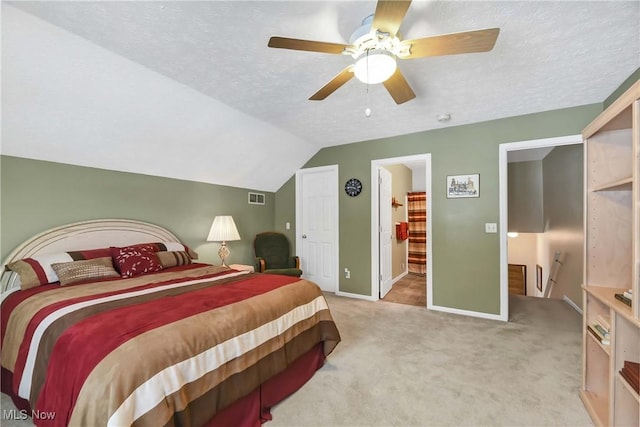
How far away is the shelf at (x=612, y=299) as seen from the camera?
132 cm

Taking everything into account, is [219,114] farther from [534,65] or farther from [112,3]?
[534,65]

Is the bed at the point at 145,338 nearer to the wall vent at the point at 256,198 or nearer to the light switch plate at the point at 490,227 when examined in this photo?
the wall vent at the point at 256,198

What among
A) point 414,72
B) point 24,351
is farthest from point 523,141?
point 24,351

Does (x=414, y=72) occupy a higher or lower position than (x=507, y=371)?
higher

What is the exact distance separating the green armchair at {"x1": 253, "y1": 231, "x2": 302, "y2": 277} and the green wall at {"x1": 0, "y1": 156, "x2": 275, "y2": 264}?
269mm

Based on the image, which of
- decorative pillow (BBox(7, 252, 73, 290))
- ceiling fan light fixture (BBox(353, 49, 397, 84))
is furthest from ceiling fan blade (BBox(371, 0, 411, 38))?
decorative pillow (BBox(7, 252, 73, 290))

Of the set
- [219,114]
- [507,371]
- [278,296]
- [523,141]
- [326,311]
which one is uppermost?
[219,114]

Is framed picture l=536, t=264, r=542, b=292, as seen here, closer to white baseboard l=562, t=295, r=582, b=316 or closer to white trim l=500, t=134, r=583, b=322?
white baseboard l=562, t=295, r=582, b=316

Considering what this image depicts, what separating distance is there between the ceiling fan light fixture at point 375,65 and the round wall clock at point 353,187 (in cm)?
260

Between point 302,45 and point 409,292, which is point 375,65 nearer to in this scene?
point 302,45

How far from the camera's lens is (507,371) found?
2205 millimetres

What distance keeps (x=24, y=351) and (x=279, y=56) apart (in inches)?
98.2

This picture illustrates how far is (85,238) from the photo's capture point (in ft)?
9.12

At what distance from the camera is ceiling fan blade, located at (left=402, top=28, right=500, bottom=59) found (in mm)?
1366
